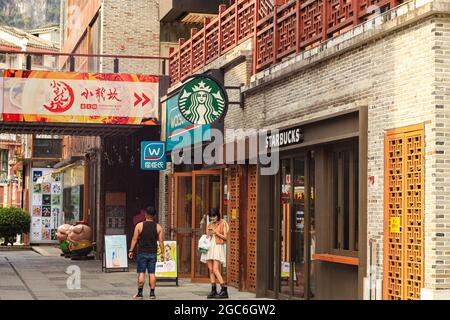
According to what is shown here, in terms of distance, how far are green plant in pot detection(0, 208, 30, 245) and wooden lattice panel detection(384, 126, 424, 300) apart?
3821cm

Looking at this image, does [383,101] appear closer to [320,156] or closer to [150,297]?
[320,156]

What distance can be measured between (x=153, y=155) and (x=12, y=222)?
23.0 m

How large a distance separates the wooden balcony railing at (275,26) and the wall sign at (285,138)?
4.97ft

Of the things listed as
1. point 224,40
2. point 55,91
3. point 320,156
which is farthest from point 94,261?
point 320,156

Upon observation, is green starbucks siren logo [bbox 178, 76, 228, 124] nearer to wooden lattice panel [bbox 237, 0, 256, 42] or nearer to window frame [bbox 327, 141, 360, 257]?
wooden lattice panel [bbox 237, 0, 256, 42]

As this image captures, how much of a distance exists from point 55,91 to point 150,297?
11.8 metres

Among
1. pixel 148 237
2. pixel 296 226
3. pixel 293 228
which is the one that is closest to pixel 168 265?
pixel 148 237

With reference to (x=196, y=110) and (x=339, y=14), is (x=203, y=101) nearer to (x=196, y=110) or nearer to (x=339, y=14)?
(x=196, y=110)

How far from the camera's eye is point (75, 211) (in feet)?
156

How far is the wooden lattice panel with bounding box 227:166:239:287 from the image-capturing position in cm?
2173

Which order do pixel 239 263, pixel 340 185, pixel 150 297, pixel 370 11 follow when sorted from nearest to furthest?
1. pixel 370 11
2. pixel 340 185
3. pixel 150 297
4. pixel 239 263

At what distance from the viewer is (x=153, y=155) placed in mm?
28188

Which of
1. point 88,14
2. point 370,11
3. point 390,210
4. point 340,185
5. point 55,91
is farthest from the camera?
point 88,14

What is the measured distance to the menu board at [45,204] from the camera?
52.7 meters
